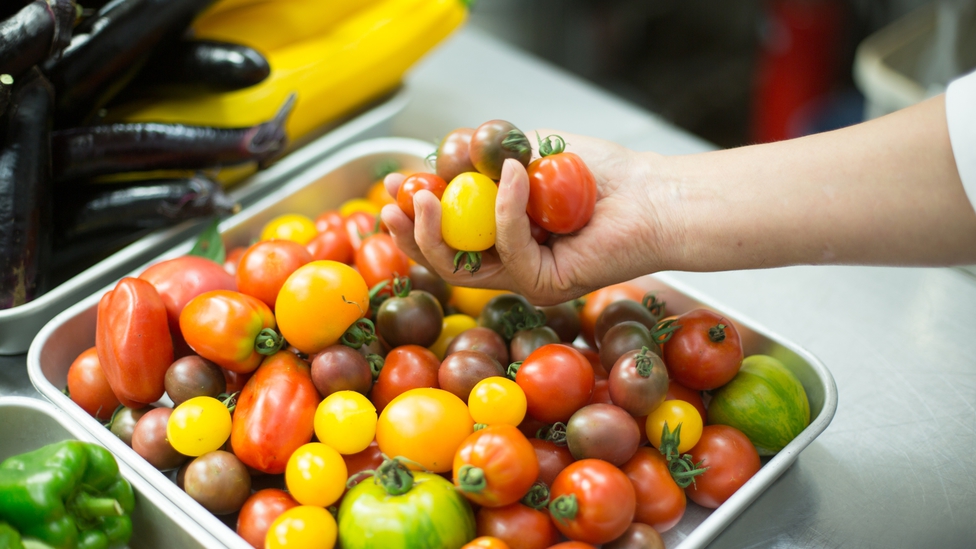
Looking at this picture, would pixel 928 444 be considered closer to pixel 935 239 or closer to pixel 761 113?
pixel 935 239

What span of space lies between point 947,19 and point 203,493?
273 cm

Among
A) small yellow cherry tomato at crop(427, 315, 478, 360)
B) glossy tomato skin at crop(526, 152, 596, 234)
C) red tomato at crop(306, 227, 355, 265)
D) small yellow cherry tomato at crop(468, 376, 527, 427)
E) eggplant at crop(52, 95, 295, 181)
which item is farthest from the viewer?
eggplant at crop(52, 95, 295, 181)

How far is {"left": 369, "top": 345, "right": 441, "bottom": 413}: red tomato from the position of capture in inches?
49.3

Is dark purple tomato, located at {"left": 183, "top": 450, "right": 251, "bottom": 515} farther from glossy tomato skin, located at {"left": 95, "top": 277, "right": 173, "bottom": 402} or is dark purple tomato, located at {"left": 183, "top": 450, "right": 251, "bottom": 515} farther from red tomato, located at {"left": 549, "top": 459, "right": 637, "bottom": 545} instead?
red tomato, located at {"left": 549, "top": 459, "right": 637, "bottom": 545}

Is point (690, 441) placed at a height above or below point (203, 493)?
above

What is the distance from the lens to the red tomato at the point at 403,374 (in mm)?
1252

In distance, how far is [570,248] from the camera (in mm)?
1356

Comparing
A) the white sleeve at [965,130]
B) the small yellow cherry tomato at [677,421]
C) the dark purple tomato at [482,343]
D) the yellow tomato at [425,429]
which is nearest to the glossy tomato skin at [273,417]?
the yellow tomato at [425,429]

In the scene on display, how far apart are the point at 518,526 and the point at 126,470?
607 mm

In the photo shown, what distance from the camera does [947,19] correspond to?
101 inches

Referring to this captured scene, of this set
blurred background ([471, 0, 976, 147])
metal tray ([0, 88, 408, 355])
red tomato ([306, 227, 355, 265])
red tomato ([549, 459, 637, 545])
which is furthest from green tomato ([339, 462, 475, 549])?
blurred background ([471, 0, 976, 147])

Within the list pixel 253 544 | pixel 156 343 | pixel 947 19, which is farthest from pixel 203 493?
pixel 947 19

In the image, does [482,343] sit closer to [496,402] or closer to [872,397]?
[496,402]

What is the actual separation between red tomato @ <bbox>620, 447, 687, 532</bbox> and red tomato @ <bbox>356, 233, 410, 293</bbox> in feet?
1.87
